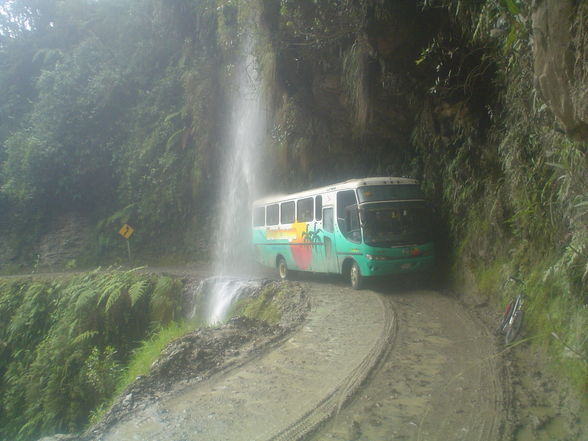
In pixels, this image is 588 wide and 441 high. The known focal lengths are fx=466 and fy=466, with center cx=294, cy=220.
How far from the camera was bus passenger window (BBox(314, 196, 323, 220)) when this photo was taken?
1240 centimetres

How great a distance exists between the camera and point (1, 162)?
29.5m

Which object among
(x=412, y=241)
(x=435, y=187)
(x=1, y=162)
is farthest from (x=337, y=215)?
(x=1, y=162)

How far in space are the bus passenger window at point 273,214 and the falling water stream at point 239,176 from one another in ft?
8.22

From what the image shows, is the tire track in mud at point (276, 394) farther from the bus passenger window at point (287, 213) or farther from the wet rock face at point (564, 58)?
the bus passenger window at point (287, 213)

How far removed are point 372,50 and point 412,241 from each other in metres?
4.42

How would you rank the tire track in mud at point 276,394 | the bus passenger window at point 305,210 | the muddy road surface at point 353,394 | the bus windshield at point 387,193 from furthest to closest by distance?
1. the bus passenger window at point 305,210
2. the bus windshield at point 387,193
3. the tire track in mud at point 276,394
4. the muddy road surface at point 353,394

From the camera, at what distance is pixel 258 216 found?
17.1m

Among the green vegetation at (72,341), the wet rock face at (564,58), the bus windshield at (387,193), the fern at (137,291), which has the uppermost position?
the wet rock face at (564,58)

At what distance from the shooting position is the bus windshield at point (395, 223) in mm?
10680

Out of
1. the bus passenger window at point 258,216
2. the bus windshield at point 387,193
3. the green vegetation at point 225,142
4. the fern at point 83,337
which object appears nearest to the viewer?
the green vegetation at point 225,142

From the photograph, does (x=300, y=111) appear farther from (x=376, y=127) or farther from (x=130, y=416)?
(x=130, y=416)

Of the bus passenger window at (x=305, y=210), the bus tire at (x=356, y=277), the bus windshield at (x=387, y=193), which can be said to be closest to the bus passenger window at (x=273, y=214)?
the bus passenger window at (x=305, y=210)

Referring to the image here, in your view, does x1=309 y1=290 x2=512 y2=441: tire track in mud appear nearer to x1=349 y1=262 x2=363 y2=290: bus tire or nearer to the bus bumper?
the bus bumper

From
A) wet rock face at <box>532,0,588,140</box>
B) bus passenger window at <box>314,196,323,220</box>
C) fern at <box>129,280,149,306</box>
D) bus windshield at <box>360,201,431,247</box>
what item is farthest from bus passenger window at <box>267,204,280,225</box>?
wet rock face at <box>532,0,588,140</box>
